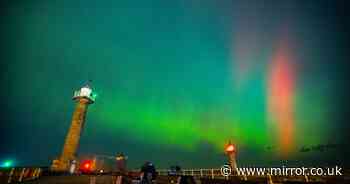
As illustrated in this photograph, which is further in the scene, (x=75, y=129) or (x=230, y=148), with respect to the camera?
(x=75, y=129)

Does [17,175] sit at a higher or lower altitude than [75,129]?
lower

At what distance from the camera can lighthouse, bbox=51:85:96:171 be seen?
44.8 m

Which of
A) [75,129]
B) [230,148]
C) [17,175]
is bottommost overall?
[17,175]

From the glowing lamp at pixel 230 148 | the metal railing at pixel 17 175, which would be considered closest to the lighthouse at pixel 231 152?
the glowing lamp at pixel 230 148

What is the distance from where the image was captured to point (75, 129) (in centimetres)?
4838

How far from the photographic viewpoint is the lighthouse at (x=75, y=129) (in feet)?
147

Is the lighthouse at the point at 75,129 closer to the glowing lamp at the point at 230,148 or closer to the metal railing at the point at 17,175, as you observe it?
the metal railing at the point at 17,175

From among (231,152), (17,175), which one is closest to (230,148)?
(231,152)

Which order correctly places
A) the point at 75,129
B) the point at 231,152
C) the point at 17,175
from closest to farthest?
1. the point at 17,175
2. the point at 231,152
3. the point at 75,129

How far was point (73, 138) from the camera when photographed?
47.3 meters

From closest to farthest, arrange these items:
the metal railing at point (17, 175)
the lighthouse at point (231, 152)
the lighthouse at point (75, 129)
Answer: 1. the metal railing at point (17, 175)
2. the lighthouse at point (231, 152)
3. the lighthouse at point (75, 129)

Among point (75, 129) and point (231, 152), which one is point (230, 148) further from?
point (75, 129)

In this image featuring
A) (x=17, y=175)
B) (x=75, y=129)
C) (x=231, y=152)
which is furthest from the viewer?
(x=75, y=129)

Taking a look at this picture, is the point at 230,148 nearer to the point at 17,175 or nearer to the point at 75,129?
A: the point at 17,175
